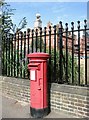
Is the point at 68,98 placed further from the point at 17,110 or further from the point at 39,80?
the point at 17,110

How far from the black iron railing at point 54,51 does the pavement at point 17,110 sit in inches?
31.2

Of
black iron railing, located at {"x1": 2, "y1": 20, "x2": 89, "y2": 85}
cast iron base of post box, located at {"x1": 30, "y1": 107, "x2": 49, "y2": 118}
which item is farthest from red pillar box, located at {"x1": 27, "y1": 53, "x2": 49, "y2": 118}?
black iron railing, located at {"x1": 2, "y1": 20, "x2": 89, "y2": 85}

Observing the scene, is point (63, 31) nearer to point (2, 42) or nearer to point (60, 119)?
point (60, 119)

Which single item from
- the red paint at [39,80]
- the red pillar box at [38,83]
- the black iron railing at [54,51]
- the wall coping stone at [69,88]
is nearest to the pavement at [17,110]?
the red pillar box at [38,83]

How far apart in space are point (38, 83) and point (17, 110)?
1288 mm

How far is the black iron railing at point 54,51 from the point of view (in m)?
6.70

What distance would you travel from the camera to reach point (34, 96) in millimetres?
6379

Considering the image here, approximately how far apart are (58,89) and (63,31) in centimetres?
147

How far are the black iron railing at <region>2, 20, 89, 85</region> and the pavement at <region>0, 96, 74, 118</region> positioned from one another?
79 centimetres

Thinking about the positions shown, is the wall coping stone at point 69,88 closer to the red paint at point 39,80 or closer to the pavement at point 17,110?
the red paint at point 39,80

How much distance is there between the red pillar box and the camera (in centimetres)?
633

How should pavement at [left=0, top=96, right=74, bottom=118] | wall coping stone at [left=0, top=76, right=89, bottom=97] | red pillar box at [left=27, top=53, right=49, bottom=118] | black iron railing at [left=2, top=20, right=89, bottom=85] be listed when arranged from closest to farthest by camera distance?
wall coping stone at [left=0, top=76, right=89, bottom=97] < red pillar box at [left=27, top=53, right=49, bottom=118] < pavement at [left=0, top=96, right=74, bottom=118] < black iron railing at [left=2, top=20, right=89, bottom=85]

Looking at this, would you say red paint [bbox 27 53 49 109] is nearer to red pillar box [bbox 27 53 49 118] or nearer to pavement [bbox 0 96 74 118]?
red pillar box [bbox 27 53 49 118]

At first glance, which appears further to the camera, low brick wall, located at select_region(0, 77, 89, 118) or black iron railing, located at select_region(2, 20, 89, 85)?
black iron railing, located at select_region(2, 20, 89, 85)
